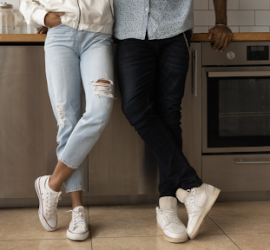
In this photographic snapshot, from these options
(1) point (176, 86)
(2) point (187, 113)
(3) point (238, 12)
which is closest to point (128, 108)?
(1) point (176, 86)

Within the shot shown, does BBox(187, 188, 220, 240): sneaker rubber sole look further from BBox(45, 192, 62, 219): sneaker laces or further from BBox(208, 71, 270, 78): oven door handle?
BBox(208, 71, 270, 78): oven door handle

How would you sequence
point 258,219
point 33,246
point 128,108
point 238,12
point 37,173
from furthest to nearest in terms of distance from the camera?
point 238,12 < point 37,173 < point 258,219 < point 128,108 < point 33,246

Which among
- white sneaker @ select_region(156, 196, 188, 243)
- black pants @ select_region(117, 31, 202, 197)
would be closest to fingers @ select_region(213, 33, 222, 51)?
black pants @ select_region(117, 31, 202, 197)

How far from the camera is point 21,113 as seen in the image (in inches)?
69.0

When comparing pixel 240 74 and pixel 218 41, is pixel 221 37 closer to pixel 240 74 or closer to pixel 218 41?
pixel 218 41

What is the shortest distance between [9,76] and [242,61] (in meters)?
1.22

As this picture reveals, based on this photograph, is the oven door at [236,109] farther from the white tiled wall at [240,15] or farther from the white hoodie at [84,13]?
the white tiled wall at [240,15]

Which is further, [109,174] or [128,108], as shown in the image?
[109,174]

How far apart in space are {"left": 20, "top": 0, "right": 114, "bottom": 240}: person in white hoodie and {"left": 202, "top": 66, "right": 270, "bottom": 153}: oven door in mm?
628

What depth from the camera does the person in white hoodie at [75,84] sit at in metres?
1.44

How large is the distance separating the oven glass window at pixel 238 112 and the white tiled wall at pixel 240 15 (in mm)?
770

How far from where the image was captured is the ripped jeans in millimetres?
1439

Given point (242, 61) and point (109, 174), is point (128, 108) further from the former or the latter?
point (242, 61)

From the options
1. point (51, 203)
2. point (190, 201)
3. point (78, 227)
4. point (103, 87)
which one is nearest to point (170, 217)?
point (190, 201)
